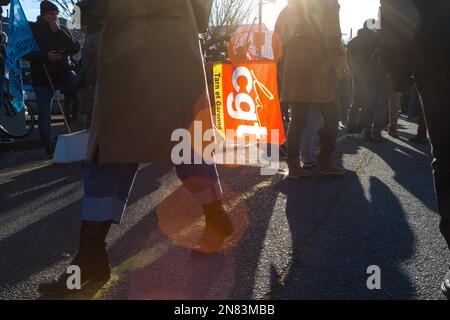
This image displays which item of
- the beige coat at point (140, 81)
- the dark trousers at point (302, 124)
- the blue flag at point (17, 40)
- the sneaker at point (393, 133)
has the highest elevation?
the blue flag at point (17, 40)

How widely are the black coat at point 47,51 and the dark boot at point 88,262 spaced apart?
15.3 ft

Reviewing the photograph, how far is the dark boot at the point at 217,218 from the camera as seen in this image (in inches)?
108

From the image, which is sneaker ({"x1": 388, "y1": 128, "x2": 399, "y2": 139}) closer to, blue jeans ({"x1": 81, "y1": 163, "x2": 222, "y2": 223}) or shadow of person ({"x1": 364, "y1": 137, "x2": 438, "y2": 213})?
shadow of person ({"x1": 364, "y1": 137, "x2": 438, "y2": 213})

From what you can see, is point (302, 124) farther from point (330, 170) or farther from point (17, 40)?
point (17, 40)

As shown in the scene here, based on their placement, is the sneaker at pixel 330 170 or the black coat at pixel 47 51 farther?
the black coat at pixel 47 51

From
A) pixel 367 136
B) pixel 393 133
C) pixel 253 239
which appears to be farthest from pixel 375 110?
pixel 253 239

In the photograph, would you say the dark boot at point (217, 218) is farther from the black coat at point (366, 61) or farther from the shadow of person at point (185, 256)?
the black coat at point (366, 61)

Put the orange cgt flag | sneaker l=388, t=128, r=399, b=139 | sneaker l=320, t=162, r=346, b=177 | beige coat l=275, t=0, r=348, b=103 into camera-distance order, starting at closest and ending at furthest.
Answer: beige coat l=275, t=0, r=348, b=103 < sneaker l=320, t=162, r=346, b=177 < the orange cgt flag < sneaker l=388, t=128, r=399, b=139

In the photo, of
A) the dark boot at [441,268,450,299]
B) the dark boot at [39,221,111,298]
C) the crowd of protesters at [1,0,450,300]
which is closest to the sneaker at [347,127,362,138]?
the crowd of protesters at [1,0,450,300]

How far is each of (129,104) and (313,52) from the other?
2850mm

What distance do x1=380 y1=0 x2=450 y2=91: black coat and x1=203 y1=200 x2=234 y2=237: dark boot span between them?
1.12m

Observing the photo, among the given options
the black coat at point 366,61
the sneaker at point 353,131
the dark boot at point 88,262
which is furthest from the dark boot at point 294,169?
the sneaker at point 353,131

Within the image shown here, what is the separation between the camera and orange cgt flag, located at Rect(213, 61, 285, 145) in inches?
243
